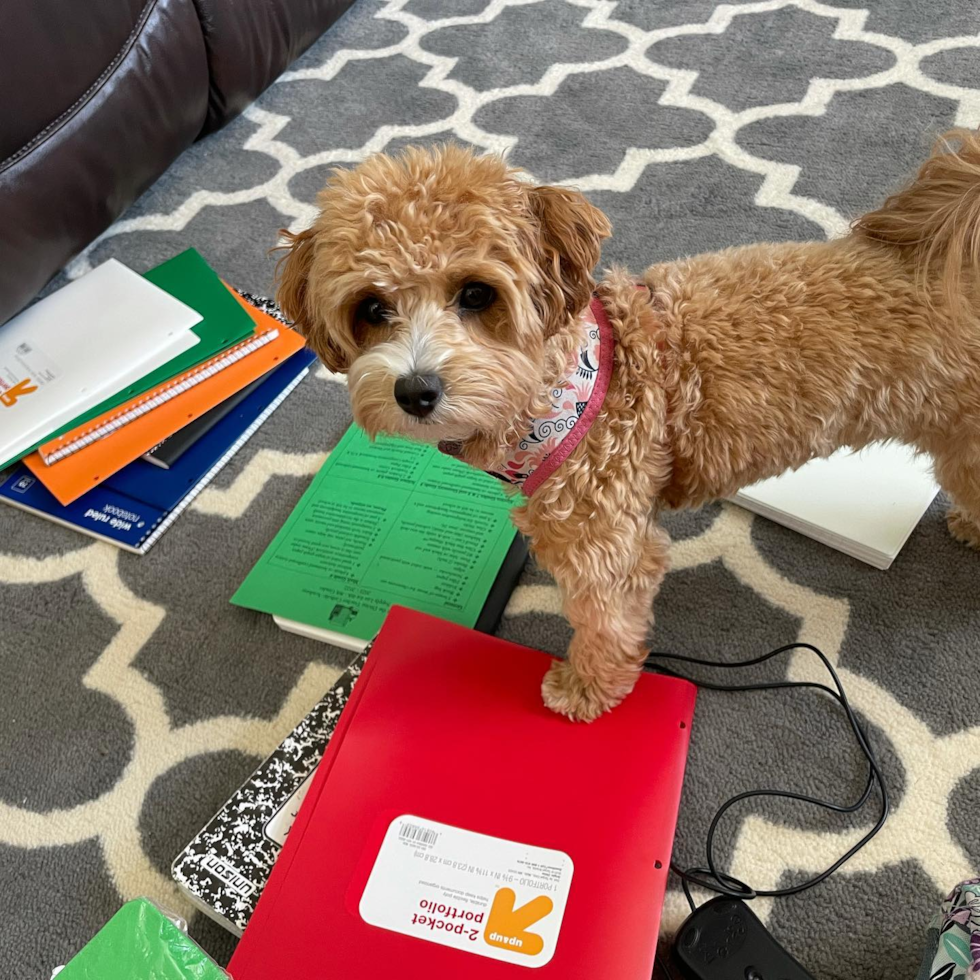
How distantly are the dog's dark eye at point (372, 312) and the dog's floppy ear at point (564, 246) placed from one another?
16cm

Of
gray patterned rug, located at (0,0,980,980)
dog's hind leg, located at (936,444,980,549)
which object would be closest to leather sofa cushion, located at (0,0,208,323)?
gray patterned rug, located at (0,0,980,980)

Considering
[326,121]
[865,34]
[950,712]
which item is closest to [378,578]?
[950,712]

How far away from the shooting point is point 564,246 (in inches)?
31.2

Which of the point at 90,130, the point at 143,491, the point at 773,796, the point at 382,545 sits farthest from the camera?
the point at 90,130

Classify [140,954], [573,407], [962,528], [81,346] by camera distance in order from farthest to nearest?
1. [81,346]
2. [962,528]
3. [573,407]
4. [140,954]

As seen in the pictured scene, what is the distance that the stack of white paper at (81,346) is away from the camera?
1.42 meters

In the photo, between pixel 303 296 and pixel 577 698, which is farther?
pixel 577 698

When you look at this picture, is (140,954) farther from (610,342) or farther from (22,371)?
(22,371)

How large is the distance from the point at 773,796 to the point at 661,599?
296 mm

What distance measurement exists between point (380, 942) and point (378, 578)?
50cm

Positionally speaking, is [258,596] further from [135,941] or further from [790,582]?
[790,582]

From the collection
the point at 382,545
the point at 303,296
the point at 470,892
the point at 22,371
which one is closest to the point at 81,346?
the point at 22,371

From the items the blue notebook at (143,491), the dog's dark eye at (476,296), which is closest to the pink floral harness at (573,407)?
the dog's dark eye at (476,296)

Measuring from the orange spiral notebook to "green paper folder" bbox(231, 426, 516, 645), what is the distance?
0.86 feet
